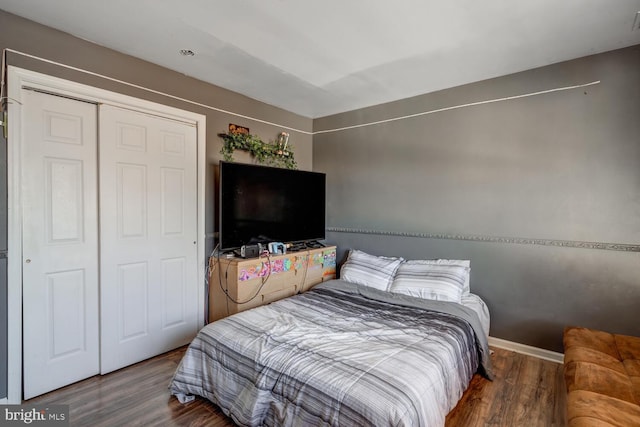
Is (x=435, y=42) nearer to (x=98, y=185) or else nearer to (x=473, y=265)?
(x=473, y=265)

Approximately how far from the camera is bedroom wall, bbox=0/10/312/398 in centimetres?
206

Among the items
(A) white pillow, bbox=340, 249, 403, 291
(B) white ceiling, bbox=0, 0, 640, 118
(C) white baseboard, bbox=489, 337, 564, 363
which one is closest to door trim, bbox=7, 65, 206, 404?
(B) white ceiling, bbox=0, 0, 640, 118

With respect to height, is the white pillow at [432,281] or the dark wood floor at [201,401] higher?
the white pillow at [432,281]

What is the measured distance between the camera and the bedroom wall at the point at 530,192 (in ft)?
7.91

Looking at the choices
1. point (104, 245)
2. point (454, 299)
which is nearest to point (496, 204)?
point (454, 299)

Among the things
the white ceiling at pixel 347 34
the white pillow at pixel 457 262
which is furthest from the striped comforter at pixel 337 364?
the white ceiling at pixel 347 34

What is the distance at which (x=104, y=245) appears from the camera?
246cm

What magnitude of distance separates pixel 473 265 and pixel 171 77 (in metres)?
3.28

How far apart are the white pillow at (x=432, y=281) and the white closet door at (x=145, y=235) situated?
6.55 ft

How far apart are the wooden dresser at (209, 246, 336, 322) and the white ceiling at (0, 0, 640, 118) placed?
1.75 metres

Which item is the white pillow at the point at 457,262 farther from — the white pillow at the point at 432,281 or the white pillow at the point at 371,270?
the white pillow at the point at 371,270

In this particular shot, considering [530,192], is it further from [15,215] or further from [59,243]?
[15,215]

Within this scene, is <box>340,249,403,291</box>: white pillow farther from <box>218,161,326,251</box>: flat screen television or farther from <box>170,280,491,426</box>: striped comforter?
<box>218,161,326,251</box>: flat screen television

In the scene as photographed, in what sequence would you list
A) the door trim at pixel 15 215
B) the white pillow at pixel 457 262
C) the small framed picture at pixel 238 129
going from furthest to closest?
1. the small framed picture at pixel 238 129
2. the white pillow at pixel 457 262
3. the door trim at pixel 15 215
